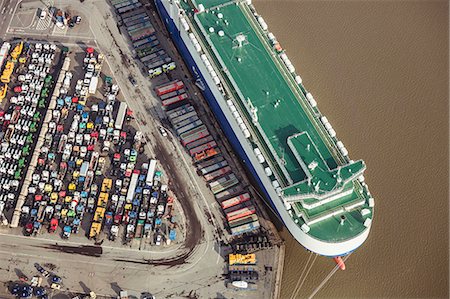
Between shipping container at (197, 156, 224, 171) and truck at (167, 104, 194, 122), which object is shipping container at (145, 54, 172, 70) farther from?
shipping container at (197, 156, 224, 171)

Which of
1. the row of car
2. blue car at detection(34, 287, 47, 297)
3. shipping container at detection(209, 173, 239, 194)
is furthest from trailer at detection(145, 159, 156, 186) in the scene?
blue car at detection(34, 287, 47, 297)

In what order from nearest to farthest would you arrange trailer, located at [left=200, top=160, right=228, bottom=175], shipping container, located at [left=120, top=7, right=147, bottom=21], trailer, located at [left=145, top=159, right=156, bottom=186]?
1. trailer, located at [left=145, top=159, right=156, bottom=186]
2. trailer, located at [left=200, top=160, right=228, bottom=175]
3. shipping container, located at [left=120, top=7, right=147, bottom=21]

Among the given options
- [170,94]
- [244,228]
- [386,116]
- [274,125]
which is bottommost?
[244,228]

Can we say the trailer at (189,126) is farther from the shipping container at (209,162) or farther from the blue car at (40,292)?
the blue car at (40,292)

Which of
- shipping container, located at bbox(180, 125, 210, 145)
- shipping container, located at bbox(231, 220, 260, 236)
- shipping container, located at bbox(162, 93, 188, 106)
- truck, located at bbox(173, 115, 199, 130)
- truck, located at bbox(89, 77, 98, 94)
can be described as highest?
truck, located at bbox(89, 77, 98, 94)

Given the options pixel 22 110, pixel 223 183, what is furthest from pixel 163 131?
pixel 22 110

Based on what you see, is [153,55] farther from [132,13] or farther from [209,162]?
[209,162]

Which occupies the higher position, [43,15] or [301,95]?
[43,15]

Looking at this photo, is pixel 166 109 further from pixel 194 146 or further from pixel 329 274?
pixel 329 274

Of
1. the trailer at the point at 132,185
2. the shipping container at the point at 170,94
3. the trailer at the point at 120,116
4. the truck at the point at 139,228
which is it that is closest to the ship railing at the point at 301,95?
the shipping container at the point at 170,94
